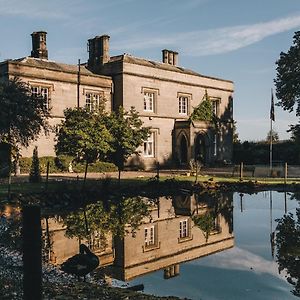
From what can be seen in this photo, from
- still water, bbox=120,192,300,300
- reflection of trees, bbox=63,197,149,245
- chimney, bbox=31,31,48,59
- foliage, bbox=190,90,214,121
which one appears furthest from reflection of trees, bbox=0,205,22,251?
foliage, bbox=190,90,214,121

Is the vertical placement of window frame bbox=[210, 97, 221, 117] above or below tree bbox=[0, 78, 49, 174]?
above

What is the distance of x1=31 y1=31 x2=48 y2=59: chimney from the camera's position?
3728 cm

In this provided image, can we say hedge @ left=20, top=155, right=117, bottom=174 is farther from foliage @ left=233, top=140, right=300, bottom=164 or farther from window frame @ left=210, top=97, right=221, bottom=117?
foliage @ left=233, top=140, right=300, bottom=164

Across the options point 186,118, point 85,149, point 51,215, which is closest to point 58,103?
point 85,149

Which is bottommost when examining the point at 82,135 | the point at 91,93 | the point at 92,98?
the point at 82,135

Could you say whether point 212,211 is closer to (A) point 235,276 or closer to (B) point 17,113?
(A) point 235,276

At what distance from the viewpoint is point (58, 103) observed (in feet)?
111

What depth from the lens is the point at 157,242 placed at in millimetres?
14156

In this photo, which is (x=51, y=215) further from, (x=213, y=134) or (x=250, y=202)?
(x=213, y=134)

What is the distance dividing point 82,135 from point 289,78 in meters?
18.7

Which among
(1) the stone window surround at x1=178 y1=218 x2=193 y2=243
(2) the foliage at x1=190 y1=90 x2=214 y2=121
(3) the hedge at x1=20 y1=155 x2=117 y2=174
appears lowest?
(1) the stone window surround at x1=178 y1=218 x2=193 y2=243

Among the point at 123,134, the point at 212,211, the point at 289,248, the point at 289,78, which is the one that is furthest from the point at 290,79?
the point at 289,248

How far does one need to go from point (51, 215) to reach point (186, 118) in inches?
1082

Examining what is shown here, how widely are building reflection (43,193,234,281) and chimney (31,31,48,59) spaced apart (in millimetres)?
22552
